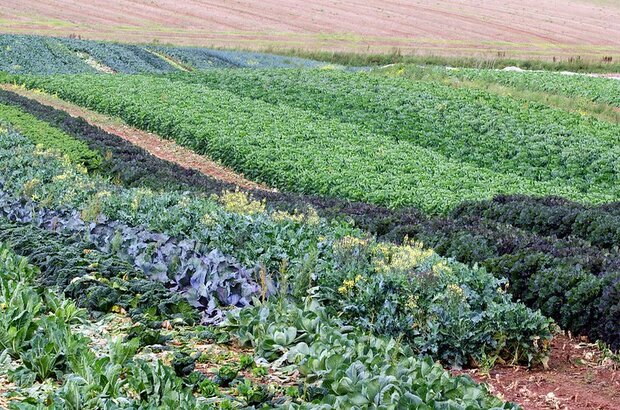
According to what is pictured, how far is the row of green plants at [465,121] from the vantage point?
21781 millimetres

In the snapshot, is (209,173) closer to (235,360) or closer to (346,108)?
(346,108)

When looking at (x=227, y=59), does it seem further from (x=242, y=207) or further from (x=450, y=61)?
(x=242, y=207)

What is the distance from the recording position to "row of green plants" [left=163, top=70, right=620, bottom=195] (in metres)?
21.8

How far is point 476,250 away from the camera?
10.6 m

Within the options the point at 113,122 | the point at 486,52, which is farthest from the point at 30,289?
the point at 486,52

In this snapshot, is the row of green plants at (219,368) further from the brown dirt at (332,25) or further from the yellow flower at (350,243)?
the brown dirt at (332,25)

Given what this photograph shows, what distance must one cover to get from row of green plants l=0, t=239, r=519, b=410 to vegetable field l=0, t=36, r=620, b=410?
0.06ft

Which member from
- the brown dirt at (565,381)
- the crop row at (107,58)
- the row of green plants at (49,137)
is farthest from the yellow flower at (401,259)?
the crop row at (107,58)

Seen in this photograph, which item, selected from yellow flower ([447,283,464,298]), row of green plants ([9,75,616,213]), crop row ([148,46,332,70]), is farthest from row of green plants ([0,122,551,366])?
crop row ([148,46,332,70])

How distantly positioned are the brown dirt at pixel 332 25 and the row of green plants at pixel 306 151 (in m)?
24.2

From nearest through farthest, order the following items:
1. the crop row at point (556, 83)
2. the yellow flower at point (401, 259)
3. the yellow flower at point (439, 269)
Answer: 1. the yellow flower at point (439, 269)
2. the yellow flower at point (401, 259)
3. the crop row at point (556, 83)

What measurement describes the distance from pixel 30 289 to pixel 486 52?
49060mm

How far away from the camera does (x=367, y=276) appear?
8.77m

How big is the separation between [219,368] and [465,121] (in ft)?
64.1
